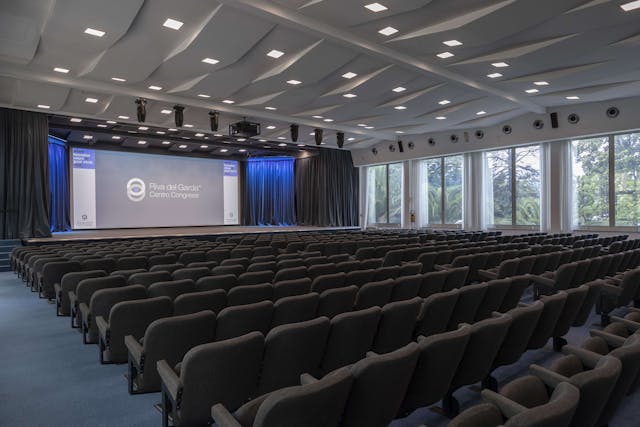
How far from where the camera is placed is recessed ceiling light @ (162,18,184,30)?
726 cm

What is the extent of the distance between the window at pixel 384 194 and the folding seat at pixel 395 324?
693 inches

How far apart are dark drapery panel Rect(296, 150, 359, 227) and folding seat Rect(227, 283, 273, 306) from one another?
17138 millimetres

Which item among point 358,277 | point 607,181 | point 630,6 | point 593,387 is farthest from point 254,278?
point 607,181

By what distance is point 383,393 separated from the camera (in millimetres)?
1898

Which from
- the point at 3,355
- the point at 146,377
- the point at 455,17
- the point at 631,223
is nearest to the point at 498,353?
the point at 146,377

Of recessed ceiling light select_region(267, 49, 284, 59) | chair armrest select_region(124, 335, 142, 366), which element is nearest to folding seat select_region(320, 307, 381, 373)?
chair armrest select_region(124, 335, 142, 366)

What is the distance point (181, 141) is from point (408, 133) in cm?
960

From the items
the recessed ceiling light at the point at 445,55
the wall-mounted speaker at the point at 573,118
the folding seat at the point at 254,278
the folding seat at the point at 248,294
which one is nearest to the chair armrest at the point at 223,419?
the folding seat at the point at 248,294

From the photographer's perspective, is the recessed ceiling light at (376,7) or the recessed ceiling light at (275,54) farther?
the recessed ceiling light at (275,54)

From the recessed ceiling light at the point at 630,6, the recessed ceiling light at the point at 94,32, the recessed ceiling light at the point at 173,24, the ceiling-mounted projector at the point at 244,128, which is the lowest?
the ceiling-mounted projector at the point at 244,128

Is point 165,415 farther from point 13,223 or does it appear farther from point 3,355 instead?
point 13,223

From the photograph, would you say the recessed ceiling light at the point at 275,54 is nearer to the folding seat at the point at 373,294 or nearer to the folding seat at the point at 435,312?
the folding seat at the point at 373,294

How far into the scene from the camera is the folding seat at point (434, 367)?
2139 millimetres

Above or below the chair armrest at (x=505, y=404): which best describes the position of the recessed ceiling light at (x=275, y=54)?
above
